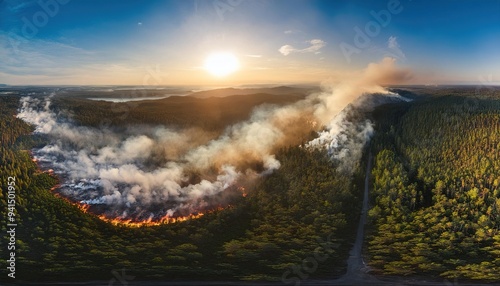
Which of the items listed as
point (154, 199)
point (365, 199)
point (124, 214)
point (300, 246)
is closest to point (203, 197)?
point (154, 199)

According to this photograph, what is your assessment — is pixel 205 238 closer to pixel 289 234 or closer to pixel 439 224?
pixel 289 234

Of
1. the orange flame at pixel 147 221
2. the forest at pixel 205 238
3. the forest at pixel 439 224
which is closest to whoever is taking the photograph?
the forest at pixel 205 238

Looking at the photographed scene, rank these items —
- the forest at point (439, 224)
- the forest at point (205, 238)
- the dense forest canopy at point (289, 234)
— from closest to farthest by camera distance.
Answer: the forest at point (205, 238)
the dense forest canopy at point (289, 234)
the forest at point (439, 224)

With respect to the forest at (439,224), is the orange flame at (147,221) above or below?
below

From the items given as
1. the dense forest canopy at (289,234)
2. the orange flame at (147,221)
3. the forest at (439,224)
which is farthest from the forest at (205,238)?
the forest at (439,224)

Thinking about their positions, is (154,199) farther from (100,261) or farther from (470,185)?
(470,185)

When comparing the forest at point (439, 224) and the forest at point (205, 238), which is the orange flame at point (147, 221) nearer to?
the forest at point (205, 238)

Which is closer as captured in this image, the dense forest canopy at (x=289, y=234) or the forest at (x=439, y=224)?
the dense forest canopy at (x=289, y=234)

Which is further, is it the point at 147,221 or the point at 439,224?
the point at 147,221

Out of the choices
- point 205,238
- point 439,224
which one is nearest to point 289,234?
point 205,238

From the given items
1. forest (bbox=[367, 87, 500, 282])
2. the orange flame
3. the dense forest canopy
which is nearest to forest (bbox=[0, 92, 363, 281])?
the dense forest canopy

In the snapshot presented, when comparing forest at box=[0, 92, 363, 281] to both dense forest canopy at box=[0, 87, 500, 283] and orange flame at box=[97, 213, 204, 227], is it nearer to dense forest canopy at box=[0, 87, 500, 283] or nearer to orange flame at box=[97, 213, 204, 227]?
dense forest canopy at box=[0, 87, 500, 283]
